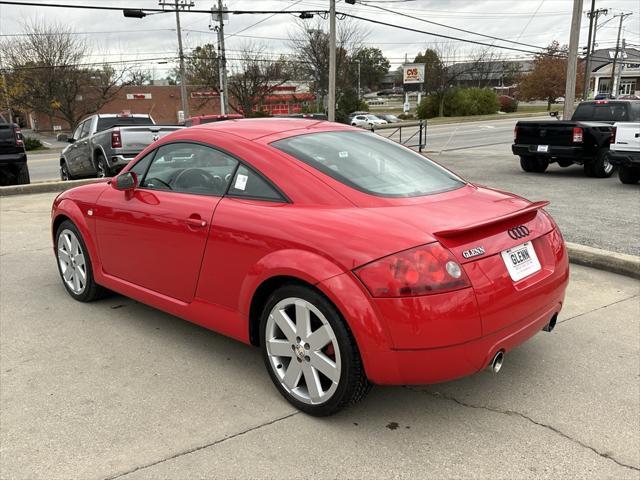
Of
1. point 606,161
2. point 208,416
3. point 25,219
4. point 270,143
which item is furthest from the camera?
point 606,161

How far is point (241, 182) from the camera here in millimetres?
3355

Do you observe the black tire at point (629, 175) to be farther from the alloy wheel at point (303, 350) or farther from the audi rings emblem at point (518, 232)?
the alloy wheel at point (303, 350)

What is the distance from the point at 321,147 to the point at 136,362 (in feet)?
6.05

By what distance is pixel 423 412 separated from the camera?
3.05m

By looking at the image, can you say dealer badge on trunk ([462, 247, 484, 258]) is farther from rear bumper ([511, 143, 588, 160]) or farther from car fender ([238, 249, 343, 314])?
rear bumper ([511, 143, 588, 160])

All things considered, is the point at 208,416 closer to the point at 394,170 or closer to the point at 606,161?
the point at 394,170

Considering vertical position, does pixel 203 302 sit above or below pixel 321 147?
below

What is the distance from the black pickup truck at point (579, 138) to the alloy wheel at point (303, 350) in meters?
11.3

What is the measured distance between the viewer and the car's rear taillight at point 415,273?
2531 millimetres

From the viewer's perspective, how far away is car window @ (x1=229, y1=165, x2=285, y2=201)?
320 cm

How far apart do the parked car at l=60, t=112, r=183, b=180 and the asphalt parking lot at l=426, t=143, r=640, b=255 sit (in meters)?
7.03

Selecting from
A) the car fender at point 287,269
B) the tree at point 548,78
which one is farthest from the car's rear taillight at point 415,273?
the tree at point 548,78

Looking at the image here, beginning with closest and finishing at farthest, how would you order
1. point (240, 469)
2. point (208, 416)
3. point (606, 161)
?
point (240, 469)
point (208, 416)
point (606, 161)

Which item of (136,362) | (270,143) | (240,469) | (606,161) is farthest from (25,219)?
(606,161)
